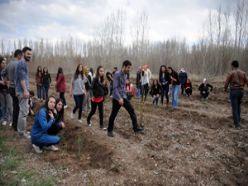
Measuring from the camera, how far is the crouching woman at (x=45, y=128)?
540 centimetres

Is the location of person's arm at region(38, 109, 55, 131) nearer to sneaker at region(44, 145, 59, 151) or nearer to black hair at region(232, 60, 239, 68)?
sneaker at region(44, 145, 59, 151)

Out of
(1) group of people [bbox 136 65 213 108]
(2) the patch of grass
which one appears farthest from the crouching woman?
(1) group of people [bbox 136 65 213 108]

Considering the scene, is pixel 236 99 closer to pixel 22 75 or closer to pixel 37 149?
pixel 37 149

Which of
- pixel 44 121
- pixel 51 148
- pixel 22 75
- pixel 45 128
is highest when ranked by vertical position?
pixel 22 75

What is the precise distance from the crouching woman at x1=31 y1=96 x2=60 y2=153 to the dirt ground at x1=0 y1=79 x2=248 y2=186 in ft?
0.84

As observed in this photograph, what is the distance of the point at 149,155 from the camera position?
5656 millimetres

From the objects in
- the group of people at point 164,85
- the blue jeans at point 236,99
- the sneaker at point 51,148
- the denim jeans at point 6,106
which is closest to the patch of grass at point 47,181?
the sneaker at point 51,148

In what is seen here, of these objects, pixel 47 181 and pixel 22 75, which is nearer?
pixel 47 181

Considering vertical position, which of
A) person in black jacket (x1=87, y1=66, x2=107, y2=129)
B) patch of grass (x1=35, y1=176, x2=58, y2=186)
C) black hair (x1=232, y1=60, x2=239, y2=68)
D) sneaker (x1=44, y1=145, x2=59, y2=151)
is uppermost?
black hair (x1=232, y1=60, x2=239, y2=68)

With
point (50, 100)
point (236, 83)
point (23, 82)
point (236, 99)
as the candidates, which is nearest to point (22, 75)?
point (23, 82)

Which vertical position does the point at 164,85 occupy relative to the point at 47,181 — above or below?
above

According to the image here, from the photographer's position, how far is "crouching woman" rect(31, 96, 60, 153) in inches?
213

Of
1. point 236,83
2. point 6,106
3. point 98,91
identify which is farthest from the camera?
point 236,83

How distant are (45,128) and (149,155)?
7.72 feet
